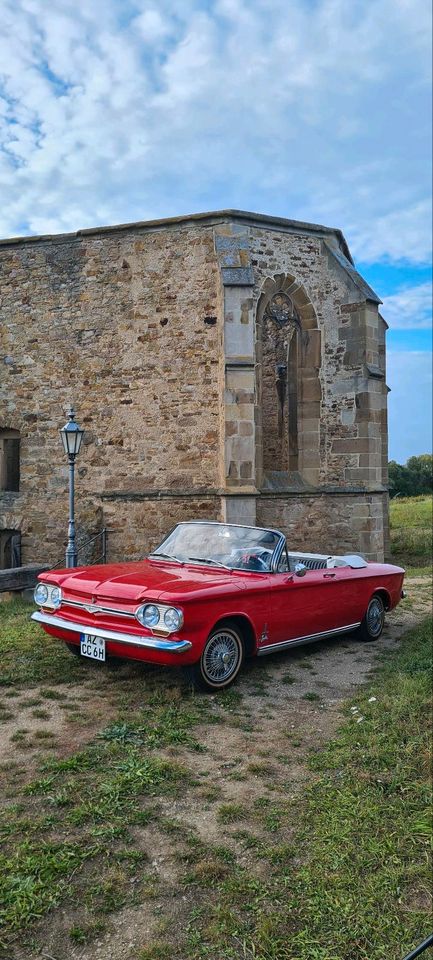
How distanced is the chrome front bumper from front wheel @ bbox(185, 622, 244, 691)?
1.23ft

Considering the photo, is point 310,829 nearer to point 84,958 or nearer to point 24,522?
point 84,958

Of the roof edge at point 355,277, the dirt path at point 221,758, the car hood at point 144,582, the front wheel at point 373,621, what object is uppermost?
the roof edge at point 355,277

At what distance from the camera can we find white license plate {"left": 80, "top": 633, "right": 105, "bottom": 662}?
4.89 m

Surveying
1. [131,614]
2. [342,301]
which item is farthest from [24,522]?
[131,614]

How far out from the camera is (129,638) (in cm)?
463

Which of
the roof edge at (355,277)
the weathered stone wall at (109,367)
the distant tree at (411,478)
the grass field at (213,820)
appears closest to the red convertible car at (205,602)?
the grass field at (213,820)

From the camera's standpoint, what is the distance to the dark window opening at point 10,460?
12516mm

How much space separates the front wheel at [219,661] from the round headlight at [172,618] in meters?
0.42

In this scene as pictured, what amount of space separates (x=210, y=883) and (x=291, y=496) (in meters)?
9.14

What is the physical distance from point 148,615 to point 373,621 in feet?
11.4

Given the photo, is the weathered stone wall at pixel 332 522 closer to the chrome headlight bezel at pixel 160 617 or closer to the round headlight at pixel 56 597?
the round headlight at pixel 56 597

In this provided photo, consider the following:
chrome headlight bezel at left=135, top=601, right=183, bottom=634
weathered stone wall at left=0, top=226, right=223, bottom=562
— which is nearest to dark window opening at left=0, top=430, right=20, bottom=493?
weathered stone wall at left=0, top=226, right=223, bottom=562

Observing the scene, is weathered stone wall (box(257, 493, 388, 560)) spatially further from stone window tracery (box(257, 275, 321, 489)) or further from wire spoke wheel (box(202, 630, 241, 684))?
wire spoke wheel (box(202, 630, 241, 684))

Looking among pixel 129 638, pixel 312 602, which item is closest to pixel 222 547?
pixel 312 602
